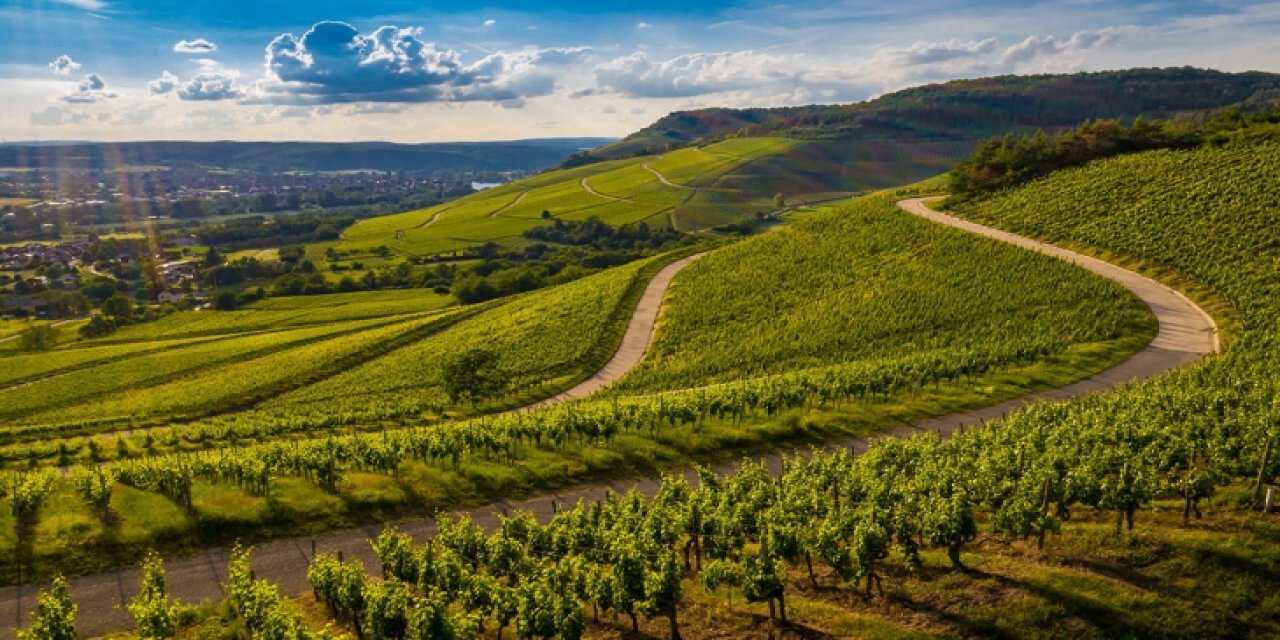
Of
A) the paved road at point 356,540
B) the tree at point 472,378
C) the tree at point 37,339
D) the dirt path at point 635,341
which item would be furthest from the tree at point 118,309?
the paved road at point 356,540

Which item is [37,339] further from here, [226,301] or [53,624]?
[53,624]

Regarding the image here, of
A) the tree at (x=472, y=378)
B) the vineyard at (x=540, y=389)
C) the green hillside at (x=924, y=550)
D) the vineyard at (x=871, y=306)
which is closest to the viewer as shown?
the green hillside at (x=924, y=550)

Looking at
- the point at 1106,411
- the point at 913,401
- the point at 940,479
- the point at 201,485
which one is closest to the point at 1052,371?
the point at 913,401

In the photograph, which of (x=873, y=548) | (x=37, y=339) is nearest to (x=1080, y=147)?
(x=873, y=548)

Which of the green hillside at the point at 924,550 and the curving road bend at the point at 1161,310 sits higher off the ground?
the curving road bend at the point at 1161,310

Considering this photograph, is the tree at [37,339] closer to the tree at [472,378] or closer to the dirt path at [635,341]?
the tree at [472,378]

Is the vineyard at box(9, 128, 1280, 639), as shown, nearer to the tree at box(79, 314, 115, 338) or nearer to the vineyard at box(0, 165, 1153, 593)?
the vineyard at box(0, 165, 1153, 593)
